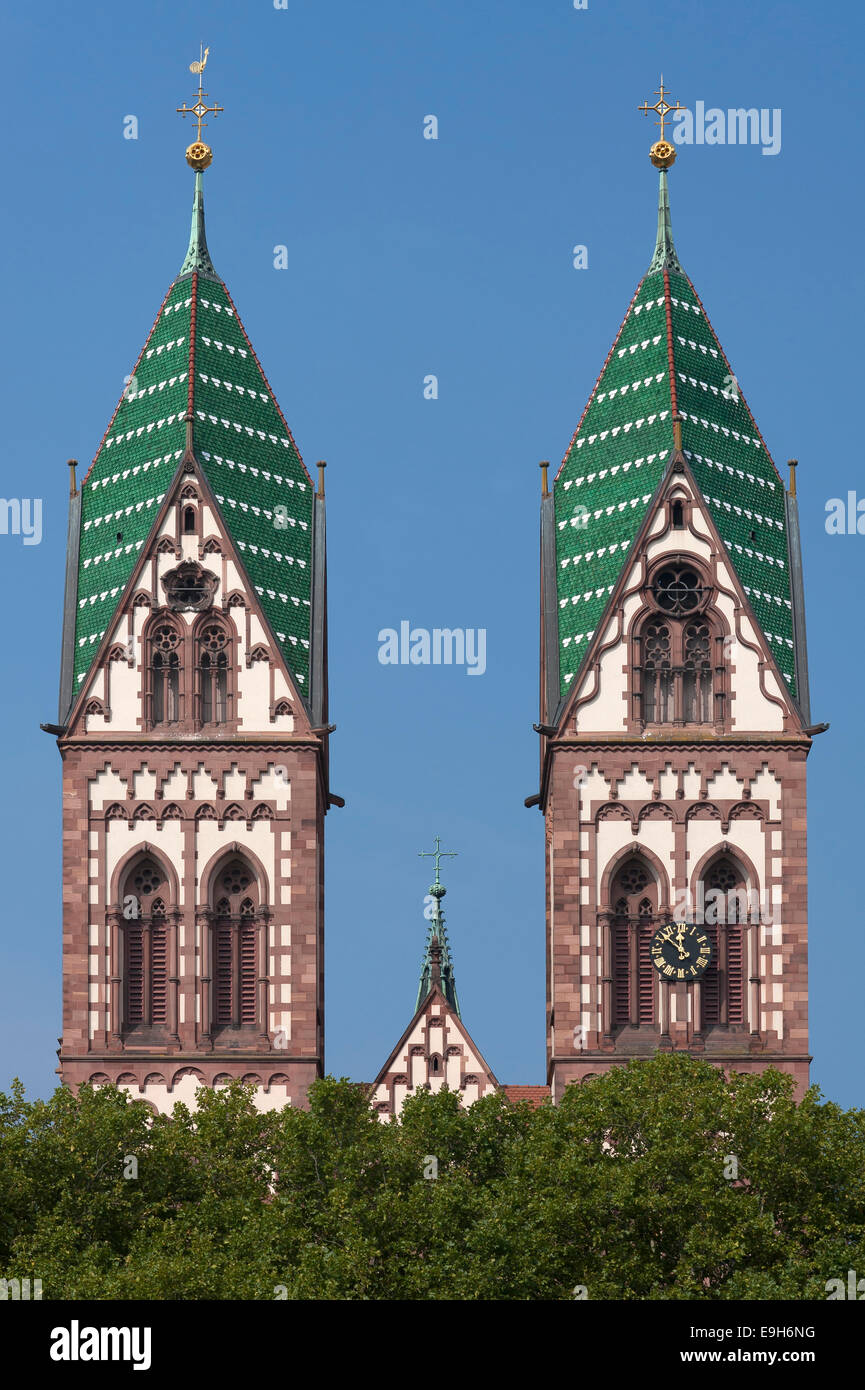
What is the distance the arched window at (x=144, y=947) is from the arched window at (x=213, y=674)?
330cm

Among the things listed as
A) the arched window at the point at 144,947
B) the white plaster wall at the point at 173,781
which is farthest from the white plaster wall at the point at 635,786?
the arched window at the point at 144,947

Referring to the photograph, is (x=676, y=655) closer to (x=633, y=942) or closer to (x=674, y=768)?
(x=674, y=768)

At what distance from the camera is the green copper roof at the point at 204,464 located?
70062mm

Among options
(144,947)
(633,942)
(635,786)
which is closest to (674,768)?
(635,786)

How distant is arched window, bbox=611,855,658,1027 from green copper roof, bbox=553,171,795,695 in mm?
4120

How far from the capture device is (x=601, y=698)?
68.6m

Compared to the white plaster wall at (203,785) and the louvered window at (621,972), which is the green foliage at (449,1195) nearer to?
the louvered window at (621,972)

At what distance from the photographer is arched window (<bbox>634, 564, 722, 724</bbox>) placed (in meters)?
68.7

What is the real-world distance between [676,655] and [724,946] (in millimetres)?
5979

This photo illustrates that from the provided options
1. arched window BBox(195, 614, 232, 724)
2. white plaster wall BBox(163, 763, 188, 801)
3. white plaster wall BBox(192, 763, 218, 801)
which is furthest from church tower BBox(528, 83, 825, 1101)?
Answer: white plaster wall BBox(163, 763, 188, 801)

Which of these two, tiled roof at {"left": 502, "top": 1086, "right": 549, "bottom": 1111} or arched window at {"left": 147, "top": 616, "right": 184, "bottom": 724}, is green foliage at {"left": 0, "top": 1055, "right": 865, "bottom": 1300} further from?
arched window at {"left": 147, "top": 616, "right": 184, "bottom": 724}

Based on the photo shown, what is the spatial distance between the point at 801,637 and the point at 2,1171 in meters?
20.8
